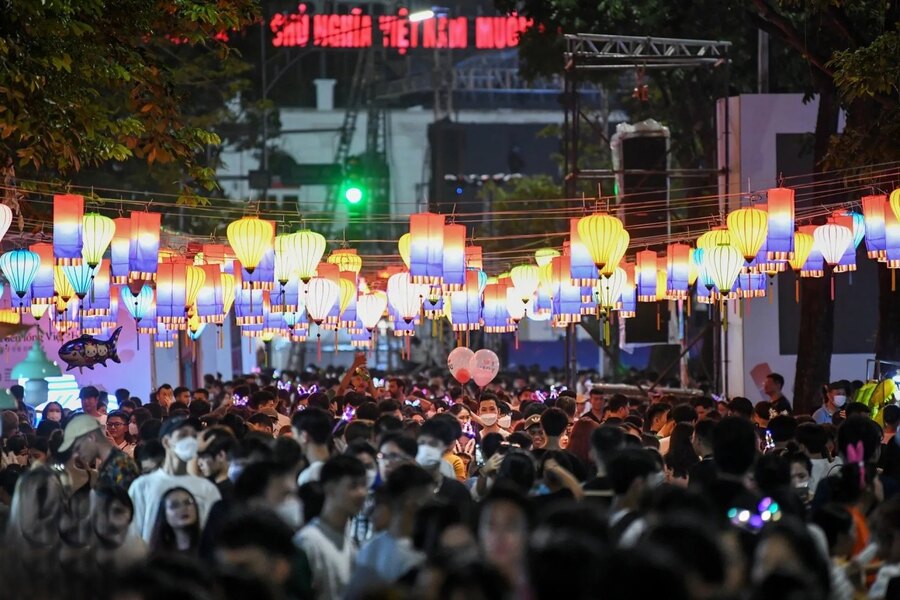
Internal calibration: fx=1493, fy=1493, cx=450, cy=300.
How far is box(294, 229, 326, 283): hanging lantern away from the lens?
736 inches

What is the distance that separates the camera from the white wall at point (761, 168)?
79.4ft

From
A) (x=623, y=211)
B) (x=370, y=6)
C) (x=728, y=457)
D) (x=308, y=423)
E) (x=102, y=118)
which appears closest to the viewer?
(x=728, y=457)

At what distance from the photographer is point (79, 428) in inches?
416

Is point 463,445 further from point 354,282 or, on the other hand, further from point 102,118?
point 354,282

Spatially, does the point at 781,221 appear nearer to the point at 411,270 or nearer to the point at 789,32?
the point at 789,32

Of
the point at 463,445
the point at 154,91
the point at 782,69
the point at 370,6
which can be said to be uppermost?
the point at 370,6

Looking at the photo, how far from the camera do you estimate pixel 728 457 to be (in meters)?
8.22

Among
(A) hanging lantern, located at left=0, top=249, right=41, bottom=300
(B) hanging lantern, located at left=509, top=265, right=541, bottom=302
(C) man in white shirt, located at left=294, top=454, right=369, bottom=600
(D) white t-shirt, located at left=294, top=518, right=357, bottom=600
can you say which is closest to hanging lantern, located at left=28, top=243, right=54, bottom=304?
(A) hanging lantern, located at left=0, top=249, right=41, bottom=300

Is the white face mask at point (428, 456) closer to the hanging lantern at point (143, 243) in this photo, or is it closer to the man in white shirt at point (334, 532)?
the man in white shirt at point (334, 532)

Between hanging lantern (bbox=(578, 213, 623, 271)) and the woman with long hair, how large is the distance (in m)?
10.1

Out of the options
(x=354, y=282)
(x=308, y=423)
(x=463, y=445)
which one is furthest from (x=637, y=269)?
(x=308, y=423)

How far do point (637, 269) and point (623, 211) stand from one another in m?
2.74

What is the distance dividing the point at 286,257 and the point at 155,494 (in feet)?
33.5

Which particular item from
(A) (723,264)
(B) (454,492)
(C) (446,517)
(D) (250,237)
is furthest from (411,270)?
(C) (446,517)
